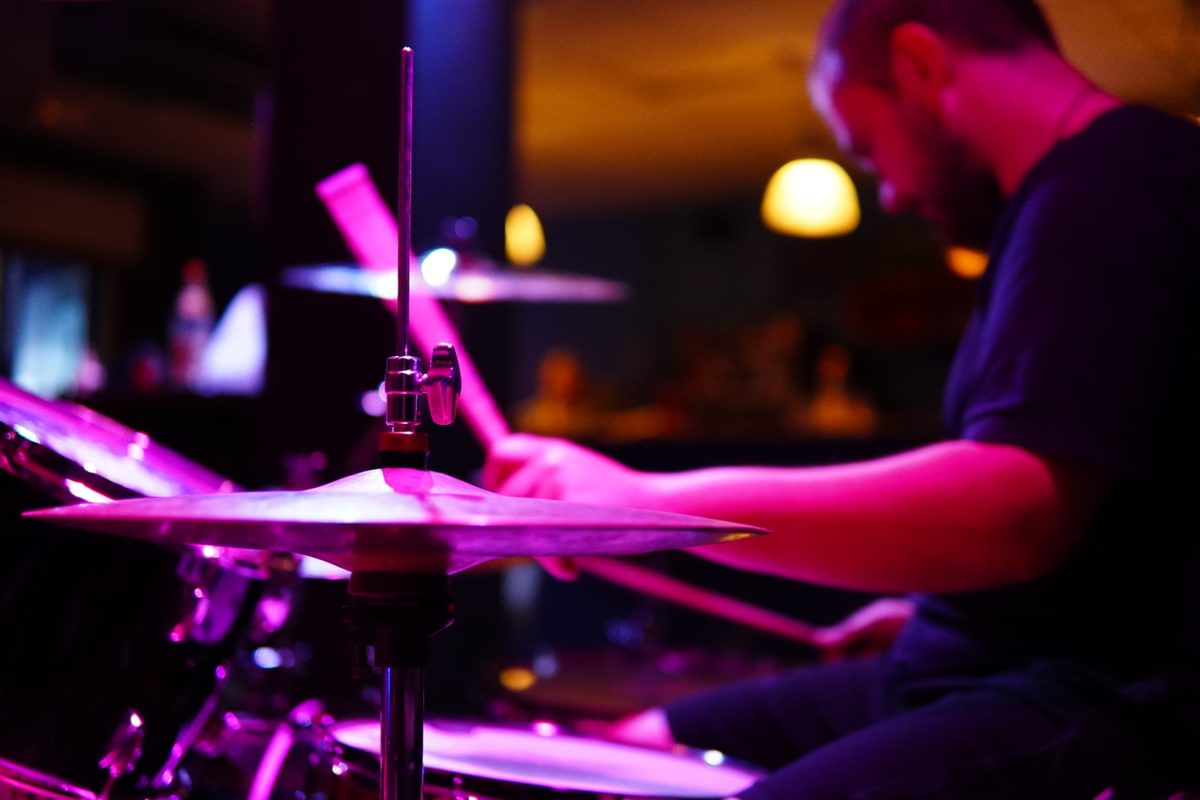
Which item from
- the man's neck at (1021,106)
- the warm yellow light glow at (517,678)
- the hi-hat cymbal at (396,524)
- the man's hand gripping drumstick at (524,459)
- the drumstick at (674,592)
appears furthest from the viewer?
the warm yellow light glow at (517,678)

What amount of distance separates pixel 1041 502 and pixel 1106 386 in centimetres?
10

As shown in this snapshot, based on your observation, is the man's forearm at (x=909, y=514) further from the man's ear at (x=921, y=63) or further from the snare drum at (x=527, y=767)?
the man's ear at (x=921, y=63)

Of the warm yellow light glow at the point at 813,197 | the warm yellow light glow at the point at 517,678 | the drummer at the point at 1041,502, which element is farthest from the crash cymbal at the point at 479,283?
the warm yellow light glow at the point at 813,197

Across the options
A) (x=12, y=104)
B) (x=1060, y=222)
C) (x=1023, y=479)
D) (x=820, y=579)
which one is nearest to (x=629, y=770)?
(x=820, y=579)

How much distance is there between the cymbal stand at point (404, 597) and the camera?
66 centimetres

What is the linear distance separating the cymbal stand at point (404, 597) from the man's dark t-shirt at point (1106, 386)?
0.47 metres

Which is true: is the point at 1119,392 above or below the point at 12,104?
below

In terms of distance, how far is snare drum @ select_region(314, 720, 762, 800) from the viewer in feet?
2.67

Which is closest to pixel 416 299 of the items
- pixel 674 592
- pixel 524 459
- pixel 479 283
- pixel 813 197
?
pixel 524 459

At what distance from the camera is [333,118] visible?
96.3 inches

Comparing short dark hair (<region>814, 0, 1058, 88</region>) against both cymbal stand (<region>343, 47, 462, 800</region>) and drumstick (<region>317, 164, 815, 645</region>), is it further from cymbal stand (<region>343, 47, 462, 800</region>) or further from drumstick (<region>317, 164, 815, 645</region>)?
cymbal stand (<region>343, 47, 462, 800</region>)

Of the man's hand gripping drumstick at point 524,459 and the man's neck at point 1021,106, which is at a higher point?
the man's neck at point 1021,106

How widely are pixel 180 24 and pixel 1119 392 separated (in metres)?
5.26

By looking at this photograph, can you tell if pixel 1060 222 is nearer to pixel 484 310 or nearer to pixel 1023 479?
pixel 1023 479
